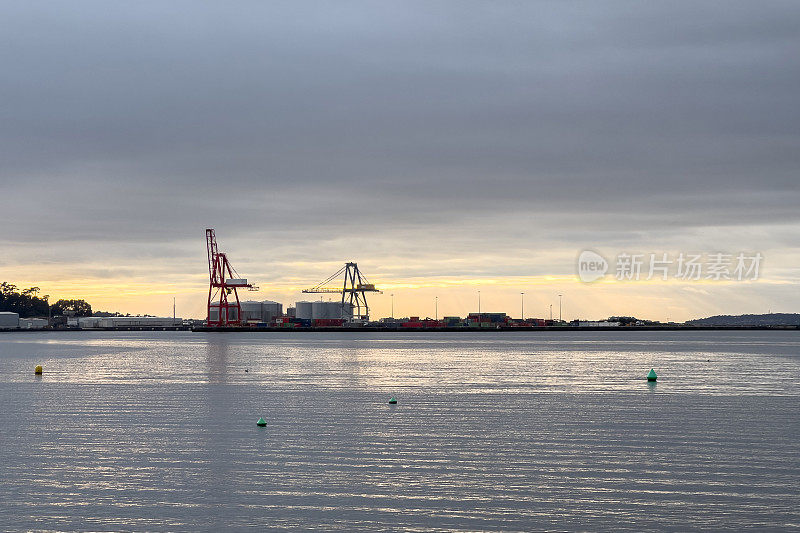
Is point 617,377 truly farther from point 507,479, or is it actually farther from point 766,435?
point 507,479

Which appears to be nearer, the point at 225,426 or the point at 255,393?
the point at 225,426

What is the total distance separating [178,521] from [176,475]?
22.5 ft

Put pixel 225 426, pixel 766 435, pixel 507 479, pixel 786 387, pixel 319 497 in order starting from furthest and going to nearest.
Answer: pixel 786 387, pixel 225 426, pixel 766 435, pixel 507 479, pixel 319 497

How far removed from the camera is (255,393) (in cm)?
6781

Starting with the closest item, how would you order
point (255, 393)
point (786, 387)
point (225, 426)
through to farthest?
1. point (225, 426)
2. point (255, 393)
3. point (786, 387)

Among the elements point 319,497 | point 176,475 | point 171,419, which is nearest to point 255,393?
point 171,419

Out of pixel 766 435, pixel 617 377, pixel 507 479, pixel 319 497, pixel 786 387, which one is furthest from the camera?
pixel 617 377

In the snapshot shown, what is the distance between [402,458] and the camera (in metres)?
35.8

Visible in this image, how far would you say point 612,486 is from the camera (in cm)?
3023

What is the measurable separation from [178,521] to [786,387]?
59.3 metres

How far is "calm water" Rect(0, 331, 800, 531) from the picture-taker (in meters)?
26.5

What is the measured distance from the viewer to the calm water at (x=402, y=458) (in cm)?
2653

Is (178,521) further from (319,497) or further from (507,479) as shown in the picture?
(507,479)

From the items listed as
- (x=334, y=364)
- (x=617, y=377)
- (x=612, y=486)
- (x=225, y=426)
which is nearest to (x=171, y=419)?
(x=225, y=426)
